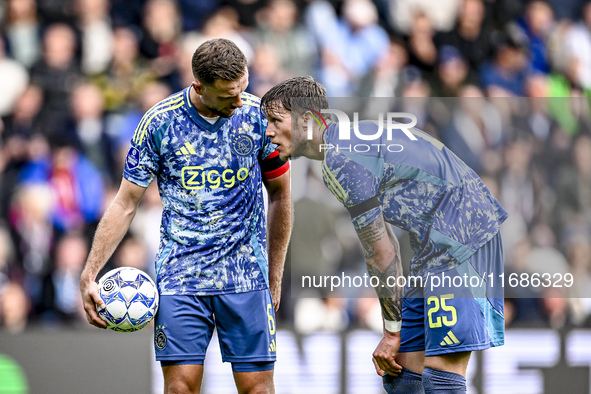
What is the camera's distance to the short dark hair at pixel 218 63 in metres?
4.24

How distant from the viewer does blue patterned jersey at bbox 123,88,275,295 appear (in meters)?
4.45

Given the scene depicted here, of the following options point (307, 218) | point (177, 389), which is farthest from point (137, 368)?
point (177, 389)

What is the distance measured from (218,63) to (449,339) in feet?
5.97

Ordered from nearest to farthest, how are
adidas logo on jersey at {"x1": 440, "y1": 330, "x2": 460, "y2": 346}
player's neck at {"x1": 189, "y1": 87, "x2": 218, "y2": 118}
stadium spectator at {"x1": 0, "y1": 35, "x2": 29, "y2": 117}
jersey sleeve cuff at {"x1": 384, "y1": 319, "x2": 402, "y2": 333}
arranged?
adidas logo on jersey at {"x1": 440, "y1": 330, "x2": 460, "y2": 346}
jersey sleeve cuff at {"x1": 384, "y1": 319, "x2": 402, "y2": 333}
player's neck at {"x1": 189, "y1": 87, "x2": 218, "y2": 118}
stadium spectator at {"x1": 0, "y1": 35, "x2": 29, "y2": 117}

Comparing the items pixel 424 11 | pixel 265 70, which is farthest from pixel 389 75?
pixel 265 70

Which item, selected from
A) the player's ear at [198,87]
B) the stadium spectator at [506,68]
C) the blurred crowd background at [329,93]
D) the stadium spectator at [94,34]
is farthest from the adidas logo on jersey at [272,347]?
the stadium spectator at [506,68]

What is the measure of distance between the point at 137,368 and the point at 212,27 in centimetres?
358

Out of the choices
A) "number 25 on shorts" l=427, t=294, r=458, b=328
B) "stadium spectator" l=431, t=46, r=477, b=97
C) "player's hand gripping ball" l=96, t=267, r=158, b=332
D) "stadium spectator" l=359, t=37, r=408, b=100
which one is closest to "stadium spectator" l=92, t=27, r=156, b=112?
"stadium spectator" l=359, t=37, r=408, b=100

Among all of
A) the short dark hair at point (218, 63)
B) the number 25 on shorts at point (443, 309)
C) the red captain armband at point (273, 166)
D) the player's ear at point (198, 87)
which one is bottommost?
the number 25 on shorts at point (443, 309)

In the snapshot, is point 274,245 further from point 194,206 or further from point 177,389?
point 177,389

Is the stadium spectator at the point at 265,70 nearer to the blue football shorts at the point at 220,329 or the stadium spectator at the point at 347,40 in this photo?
the stadium spectator at the point at 347,40

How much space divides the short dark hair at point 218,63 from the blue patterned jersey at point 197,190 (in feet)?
0.91

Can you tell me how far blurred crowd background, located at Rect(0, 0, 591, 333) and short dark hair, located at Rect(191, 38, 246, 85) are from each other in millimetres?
2415

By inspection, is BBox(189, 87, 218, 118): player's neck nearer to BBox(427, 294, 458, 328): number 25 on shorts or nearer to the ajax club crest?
the ajax club crest
